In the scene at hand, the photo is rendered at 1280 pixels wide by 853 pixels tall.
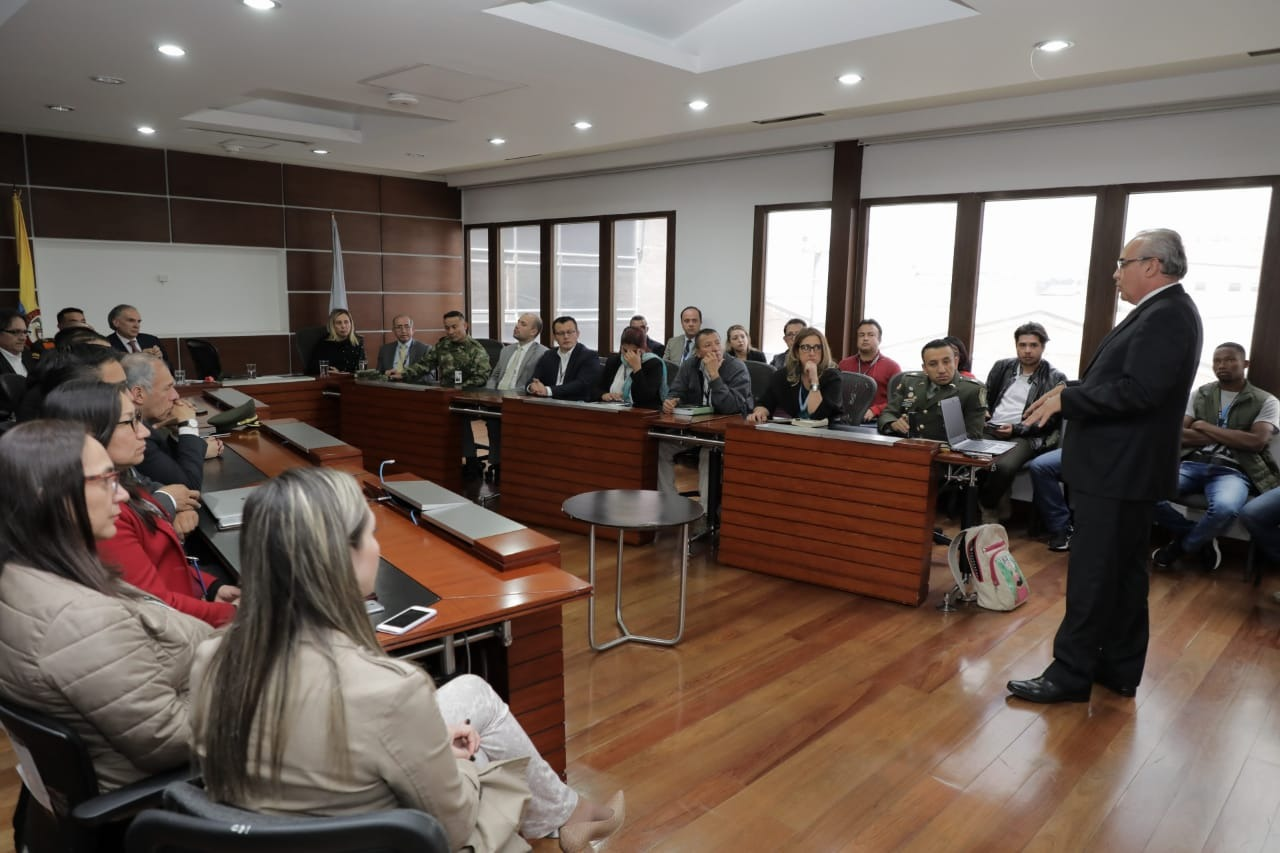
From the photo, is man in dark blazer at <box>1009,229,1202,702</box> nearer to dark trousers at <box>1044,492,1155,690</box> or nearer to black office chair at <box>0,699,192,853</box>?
dark trousers at <box>1044,492,1155,690</box>

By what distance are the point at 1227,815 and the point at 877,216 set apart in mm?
5163

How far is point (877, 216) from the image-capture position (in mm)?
6660

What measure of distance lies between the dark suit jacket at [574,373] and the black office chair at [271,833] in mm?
4856

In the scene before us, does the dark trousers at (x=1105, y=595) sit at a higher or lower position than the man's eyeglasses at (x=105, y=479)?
lower

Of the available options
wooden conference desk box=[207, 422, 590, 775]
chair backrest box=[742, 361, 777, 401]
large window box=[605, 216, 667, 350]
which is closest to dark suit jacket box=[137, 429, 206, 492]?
wooden conference desk box=[207, 422, 590, 775]

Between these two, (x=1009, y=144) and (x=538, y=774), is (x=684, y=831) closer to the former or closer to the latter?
(x=538, y=774)

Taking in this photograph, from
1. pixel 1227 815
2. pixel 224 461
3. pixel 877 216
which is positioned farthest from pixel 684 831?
pixel 877 216

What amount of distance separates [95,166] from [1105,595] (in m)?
8.58

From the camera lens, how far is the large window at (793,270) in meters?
7.13

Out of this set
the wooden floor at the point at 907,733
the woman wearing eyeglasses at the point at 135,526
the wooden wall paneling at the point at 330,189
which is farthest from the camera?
the wooden wall paneling at the point at 330,189

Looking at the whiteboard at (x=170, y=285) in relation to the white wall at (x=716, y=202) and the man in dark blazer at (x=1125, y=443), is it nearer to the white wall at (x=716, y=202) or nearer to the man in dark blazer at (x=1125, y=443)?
the white wall at (x=716, y=202)

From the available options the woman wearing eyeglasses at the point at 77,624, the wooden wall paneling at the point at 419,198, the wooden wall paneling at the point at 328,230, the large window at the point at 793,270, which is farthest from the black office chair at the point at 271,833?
the wooden wall paneling at the point at 419,198

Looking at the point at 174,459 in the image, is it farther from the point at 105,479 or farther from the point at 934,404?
the point at 934,404

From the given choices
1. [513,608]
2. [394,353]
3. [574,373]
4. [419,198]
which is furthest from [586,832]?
[419,198]
